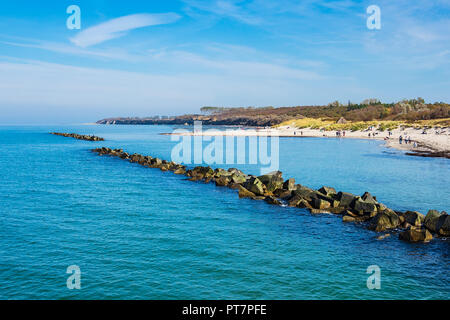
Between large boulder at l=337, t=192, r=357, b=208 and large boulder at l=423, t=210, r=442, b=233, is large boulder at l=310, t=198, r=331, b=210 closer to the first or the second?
large boulder at l=337, t=192, r=357, b=208

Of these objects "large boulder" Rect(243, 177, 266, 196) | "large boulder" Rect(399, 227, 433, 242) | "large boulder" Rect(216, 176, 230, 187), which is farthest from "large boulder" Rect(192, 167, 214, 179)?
"large boulder" Rect(399, 227, 433, 242)

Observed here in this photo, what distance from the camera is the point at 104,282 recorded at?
13602mm

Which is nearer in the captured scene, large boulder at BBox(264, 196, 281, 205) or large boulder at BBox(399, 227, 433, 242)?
large boulder at BBox(399, 227, 433, 242)

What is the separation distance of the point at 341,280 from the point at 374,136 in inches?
4093

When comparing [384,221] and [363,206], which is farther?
[363,206]

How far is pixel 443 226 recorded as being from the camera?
62.5 ft

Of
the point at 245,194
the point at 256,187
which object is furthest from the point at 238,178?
the point at 245,194

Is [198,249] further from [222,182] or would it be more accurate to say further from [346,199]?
[222,182]

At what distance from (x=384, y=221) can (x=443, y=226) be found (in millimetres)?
2850

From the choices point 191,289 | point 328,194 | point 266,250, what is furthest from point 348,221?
point 191,289

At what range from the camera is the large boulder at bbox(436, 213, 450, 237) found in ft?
62.0

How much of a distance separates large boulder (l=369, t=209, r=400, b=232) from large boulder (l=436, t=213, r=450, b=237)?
2.09 meters
